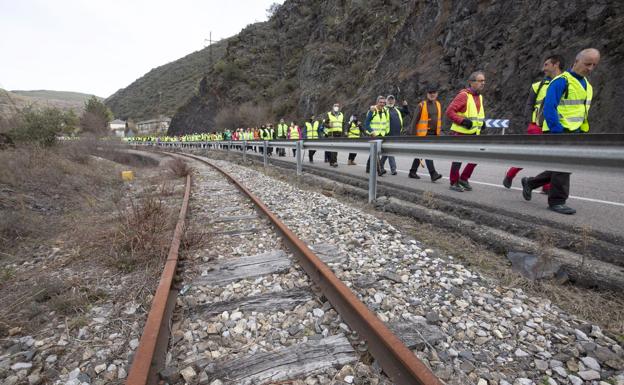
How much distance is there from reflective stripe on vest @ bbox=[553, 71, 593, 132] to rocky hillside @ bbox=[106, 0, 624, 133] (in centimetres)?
965

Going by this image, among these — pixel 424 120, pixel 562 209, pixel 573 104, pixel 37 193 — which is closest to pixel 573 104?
pixel 573 104

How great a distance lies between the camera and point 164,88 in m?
125

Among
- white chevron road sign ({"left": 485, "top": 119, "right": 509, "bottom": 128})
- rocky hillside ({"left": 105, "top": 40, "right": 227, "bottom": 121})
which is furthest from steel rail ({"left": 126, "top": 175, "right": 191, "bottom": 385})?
rocky hillside ({"left": 105, "top": 40, "right": 227, "bottom": 121})

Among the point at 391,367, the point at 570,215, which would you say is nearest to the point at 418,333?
the point at 391,367

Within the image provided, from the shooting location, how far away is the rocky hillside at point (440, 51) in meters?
12.6

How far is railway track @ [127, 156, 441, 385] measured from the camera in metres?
1.78

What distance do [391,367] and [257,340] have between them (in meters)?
0.87

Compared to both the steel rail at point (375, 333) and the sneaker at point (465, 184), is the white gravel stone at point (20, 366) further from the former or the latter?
the sneaker at point (465, 184)

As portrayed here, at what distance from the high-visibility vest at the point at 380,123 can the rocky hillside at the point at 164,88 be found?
108822 mm

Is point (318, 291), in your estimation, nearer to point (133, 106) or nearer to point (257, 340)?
point (257, 340)

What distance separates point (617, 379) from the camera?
1722 millimetres

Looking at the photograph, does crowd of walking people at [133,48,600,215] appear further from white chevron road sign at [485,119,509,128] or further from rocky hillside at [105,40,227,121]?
rocky hillside at [105,40,227,121]

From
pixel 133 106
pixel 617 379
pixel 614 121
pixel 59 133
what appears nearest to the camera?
pixel 617 379

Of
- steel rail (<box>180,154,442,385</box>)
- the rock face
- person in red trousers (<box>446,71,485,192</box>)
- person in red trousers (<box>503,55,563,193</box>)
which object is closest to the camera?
steel rail (<box>180,154,442,385</box>)
